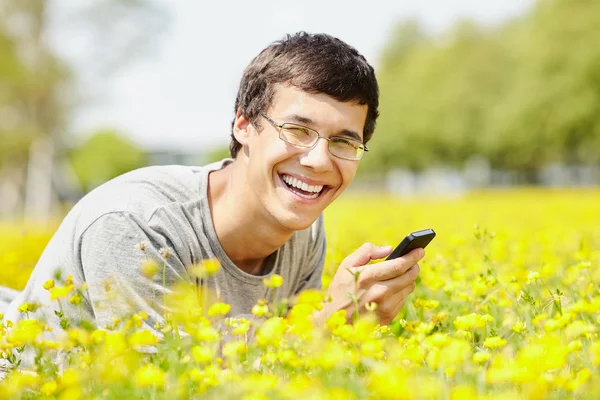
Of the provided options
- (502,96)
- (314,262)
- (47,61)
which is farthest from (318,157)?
(502,96)

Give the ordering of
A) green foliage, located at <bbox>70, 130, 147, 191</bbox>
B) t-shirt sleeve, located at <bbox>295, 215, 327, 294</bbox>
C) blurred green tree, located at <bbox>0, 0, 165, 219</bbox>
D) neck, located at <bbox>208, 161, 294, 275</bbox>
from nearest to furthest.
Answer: neck, located at <bbox>208, 161, 294, 275</bbox> < t-shirt sleeve, located at <bbox>295, 215, 327, 294</bbox> < blurred green tree, located at <bbox>0, 0, 165, 219</bbox> < green foliage, located at <bbox>70, 130, 147, 191</bbox>

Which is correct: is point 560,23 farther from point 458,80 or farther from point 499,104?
point 458,80

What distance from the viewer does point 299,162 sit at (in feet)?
9.39

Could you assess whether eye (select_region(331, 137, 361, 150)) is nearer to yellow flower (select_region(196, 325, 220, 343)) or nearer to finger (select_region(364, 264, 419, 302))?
finger (select_region(364, 264, 419, 302))

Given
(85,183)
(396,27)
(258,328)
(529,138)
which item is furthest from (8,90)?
(85,183)

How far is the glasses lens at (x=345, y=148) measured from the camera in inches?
113

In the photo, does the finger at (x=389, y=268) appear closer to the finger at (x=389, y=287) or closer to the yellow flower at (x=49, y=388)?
the finger at (x=389, y=287)

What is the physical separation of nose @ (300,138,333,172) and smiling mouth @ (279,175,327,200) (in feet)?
0.26

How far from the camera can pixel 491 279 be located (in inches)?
119

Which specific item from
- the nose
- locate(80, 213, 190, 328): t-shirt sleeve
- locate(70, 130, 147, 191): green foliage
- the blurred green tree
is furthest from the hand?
locate(70, 130, 147, 191): green foliage

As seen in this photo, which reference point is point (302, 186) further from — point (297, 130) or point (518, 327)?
point (518, 327)

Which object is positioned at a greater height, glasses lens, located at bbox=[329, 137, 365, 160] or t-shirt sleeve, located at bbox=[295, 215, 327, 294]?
glasses lens, located at bbox=[329, 137, 365, 160]

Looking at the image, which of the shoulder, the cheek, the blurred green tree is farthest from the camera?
the blurred green tree

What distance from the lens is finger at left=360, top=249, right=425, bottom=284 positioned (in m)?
2.73
